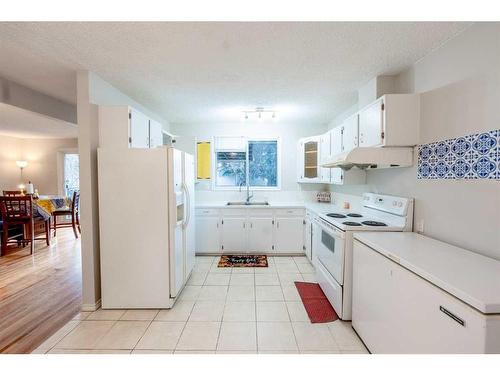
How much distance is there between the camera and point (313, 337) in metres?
2.12

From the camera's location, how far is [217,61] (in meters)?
2.27

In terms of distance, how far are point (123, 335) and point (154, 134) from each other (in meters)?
2.23

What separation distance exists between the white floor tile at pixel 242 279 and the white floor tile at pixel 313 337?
1019mm

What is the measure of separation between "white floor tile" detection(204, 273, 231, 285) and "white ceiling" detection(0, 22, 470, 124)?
2.41 m

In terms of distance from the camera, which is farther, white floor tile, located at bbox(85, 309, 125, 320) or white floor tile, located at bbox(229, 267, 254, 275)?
white floor tile, located at bbox(229, 267, 254, 275)

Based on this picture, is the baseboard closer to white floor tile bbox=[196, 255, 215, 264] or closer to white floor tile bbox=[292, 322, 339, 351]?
white floor tile bbox=[196, 255, 215, 264]

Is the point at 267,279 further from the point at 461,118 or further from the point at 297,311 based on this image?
the point at 461,118

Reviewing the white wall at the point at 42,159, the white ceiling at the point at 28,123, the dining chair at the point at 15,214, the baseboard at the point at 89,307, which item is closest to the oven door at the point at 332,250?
the baseboard at the point at 89,307

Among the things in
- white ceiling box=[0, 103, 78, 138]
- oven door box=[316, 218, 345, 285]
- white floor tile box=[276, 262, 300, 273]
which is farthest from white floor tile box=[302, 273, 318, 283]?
white ceiling box=[0, 103, 78, 138]

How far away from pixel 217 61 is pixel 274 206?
2554 mm

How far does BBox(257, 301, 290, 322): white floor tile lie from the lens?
238 centimetres

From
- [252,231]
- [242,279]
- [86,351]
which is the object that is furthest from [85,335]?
[252,231]
